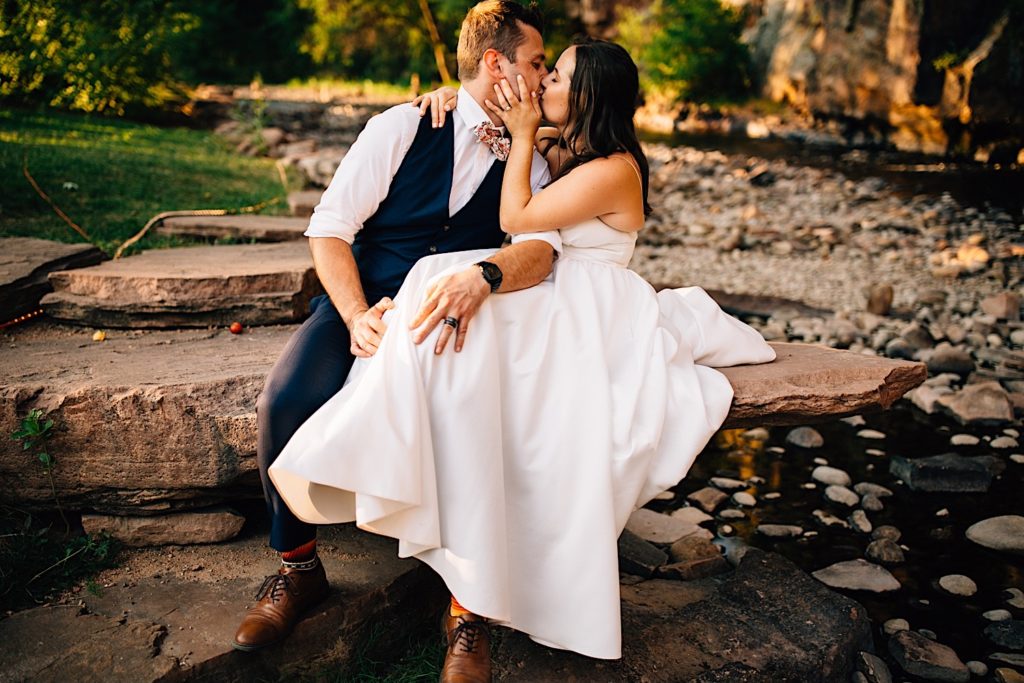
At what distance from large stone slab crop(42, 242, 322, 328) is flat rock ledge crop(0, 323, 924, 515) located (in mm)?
438

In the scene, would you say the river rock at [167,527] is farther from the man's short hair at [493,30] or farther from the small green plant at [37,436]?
the man's short hair at [493,30]

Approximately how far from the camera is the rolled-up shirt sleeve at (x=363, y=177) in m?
3.16

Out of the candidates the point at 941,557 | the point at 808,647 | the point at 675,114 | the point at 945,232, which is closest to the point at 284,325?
the point at 808,647

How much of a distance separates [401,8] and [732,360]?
93.9ft

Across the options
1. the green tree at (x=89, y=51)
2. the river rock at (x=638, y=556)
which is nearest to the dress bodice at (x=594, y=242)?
the river rock at (x=638, y=556)

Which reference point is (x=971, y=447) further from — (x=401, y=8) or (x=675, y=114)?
(x=401, y=8)

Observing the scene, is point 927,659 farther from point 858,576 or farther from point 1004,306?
point 1004,306

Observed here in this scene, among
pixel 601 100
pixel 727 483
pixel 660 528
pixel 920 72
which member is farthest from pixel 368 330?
pixel 920 72

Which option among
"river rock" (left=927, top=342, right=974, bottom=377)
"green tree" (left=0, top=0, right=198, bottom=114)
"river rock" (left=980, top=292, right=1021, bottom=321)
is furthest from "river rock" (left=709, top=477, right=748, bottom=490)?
"green tree" (left=0, top=0, right=198, bottom=114)

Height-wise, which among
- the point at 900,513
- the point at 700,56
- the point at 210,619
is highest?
the point at 700,56

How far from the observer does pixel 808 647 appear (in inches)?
114

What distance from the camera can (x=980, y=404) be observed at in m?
5.20

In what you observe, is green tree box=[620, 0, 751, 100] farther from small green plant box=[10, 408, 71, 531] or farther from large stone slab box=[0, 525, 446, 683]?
small green plant box=[10, 408, 71, 531]

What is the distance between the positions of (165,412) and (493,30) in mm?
1788
